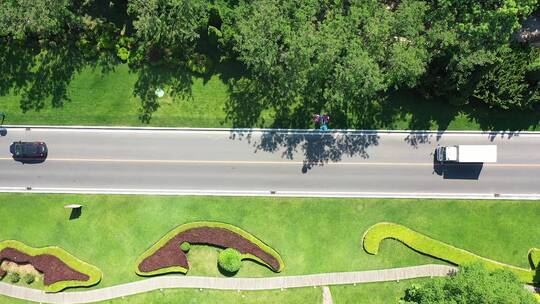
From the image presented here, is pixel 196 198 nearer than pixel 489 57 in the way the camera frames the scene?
No

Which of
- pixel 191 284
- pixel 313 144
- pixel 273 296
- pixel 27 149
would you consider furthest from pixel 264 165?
pixel 27 149

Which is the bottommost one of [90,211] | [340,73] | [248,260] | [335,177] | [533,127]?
[248,260]

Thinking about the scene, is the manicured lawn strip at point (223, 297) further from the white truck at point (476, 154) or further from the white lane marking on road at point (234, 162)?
the white truck at point (476, 154)

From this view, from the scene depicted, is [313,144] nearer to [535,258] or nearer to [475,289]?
[475,289]

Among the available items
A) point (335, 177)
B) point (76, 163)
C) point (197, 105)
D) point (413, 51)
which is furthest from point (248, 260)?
point (413, 51)

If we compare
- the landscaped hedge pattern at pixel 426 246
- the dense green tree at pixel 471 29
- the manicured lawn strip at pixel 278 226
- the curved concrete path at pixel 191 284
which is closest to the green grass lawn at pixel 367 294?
the curved concrete path at pixel 191 284

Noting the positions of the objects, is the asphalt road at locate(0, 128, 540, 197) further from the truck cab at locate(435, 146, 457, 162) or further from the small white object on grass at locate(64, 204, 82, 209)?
the small white object on grass at locate(64, 204, 82, 209)

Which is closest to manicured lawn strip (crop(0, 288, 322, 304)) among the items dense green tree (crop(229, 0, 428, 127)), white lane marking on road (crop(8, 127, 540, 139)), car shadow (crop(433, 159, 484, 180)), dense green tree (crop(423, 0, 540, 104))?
white lane marking on road (crop(8, 127, 540, 139))

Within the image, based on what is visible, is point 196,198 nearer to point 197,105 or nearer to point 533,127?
point 197,105

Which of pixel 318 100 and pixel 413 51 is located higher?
pixel 413 51
